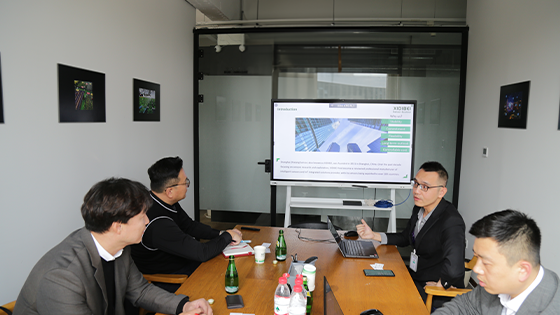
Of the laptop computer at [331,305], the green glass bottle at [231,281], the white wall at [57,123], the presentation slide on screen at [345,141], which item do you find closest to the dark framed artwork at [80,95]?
the white wall at [57,123]

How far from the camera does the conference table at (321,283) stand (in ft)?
5.63

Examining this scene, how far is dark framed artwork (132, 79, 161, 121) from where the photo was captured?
11.0ft

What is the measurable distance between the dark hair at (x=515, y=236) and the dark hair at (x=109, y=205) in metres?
1.47

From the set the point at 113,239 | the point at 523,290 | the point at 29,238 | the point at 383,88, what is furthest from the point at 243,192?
the point at 523,290

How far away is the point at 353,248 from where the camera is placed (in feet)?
8.24

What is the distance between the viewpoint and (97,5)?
2797mm

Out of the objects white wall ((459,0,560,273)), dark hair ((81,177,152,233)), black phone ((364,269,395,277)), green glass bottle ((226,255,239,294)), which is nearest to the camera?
dark hair ((81,177,152,233))

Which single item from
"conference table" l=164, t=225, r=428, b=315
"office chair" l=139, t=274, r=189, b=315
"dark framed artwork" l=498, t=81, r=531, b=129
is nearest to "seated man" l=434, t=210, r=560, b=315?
"conference table" l=164, t=225, r=428, b=315

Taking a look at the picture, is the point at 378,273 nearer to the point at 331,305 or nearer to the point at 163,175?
the point at 331,305

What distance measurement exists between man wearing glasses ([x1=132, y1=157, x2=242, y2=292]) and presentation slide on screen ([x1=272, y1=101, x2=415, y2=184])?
178 cm

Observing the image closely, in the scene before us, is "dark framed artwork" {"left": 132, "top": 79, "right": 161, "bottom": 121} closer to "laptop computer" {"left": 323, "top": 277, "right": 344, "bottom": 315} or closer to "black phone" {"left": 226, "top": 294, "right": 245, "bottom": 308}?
"black phone" {"left": 226, "top": 294, "right": 245, "bottom": 308}

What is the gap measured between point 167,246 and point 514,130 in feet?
10.0

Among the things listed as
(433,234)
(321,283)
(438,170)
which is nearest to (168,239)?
(321,283)

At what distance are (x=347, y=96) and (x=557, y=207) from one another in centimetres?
250
